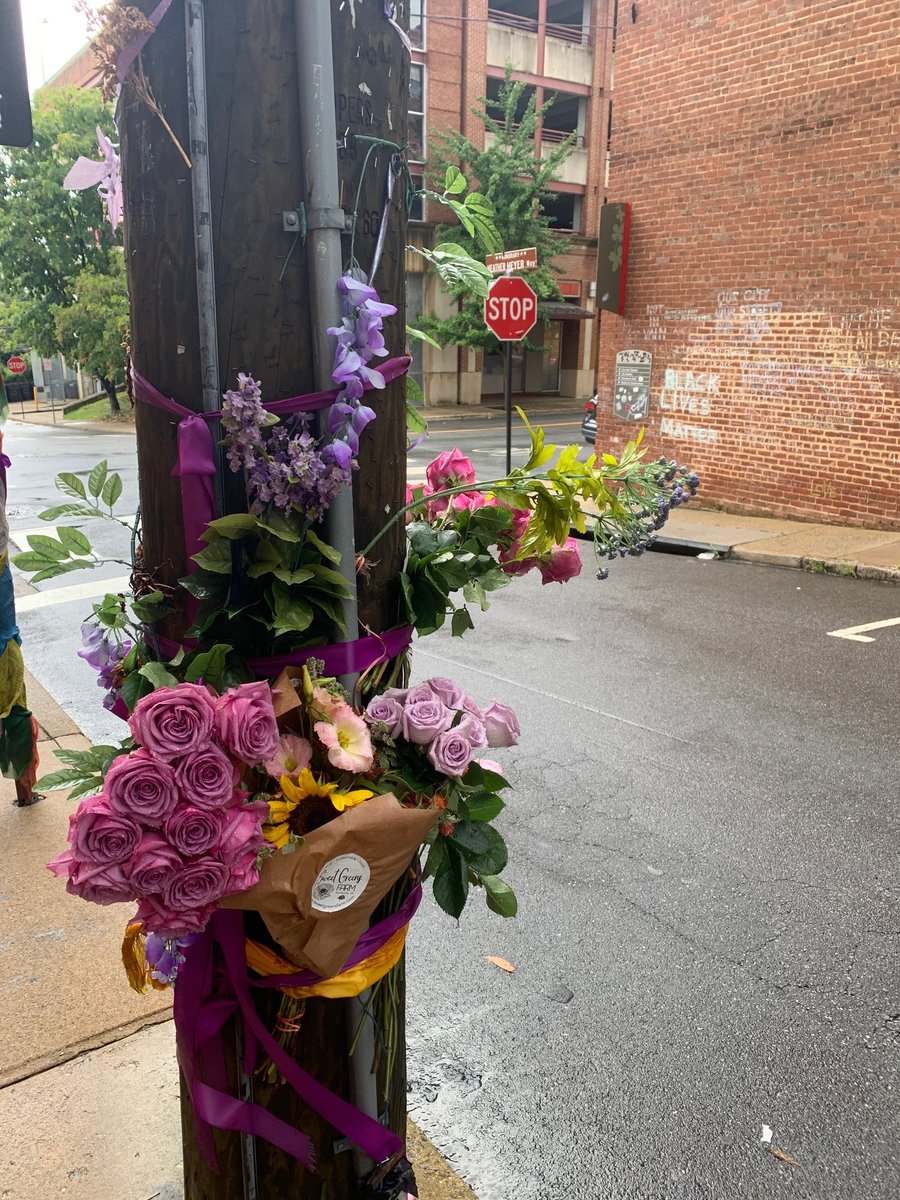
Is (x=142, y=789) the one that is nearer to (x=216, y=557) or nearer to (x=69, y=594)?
(x=216, y=557)

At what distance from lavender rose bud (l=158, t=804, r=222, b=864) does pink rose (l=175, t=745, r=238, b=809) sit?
0.04ft

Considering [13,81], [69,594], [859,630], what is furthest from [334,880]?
[69,594]

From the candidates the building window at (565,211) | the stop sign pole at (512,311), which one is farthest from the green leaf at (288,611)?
the building window at (565,211)

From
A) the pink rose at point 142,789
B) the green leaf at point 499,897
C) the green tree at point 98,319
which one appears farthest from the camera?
the green tree at point 98,319

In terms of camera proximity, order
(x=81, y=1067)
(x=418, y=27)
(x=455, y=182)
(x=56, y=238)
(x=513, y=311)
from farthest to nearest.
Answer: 1. (x=56, y=238)
2. (x=418, y=27)
3. (x=513, y=311)
4. (x=81, y=1067)
5. (x=455, y=182)

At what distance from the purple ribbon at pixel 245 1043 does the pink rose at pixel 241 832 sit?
22 centimetres

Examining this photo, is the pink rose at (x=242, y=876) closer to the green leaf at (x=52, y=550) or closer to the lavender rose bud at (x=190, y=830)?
the lavender rose bud at (x=190, y=830)

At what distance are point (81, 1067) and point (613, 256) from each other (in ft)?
39.0

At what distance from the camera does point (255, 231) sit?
1.42m

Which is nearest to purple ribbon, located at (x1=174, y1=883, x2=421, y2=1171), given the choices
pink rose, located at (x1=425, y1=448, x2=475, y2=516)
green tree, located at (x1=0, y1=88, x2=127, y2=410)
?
pink rose, located at (x1=425, y1=448, x2=475, y2=516)

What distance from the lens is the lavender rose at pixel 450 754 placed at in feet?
4.96

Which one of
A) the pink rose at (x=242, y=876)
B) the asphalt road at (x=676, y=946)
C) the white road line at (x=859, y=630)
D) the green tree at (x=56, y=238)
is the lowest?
the white road line at (x=859, y=630)

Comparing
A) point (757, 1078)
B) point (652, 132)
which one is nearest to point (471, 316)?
point (652, 132)

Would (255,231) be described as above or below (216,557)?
above
